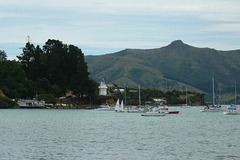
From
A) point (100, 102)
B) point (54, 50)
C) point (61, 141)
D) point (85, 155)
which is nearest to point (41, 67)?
point (54, 50)

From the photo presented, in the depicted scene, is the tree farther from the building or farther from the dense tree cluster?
the building

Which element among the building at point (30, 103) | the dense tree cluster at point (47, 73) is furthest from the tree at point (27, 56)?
the building at point (30, 103)

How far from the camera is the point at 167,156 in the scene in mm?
40094

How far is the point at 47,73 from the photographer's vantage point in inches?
7249

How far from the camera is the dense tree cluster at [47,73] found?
16775 cm

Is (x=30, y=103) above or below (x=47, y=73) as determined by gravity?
below

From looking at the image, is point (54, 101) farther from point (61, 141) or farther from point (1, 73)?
point (61, 141)

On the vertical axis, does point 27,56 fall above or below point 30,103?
above

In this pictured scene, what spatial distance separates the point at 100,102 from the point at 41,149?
15307 cm

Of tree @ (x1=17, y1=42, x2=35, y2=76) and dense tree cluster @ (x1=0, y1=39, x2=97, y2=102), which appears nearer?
dense tree cluster @ (x1=0, y1=39, x2=97, y2=102)

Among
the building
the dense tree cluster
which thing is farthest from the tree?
the building

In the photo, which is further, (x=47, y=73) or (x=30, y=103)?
(x=47, y=73)

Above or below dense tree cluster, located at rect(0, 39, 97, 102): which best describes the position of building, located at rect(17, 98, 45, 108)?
below

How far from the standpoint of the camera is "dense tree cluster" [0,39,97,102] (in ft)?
550
